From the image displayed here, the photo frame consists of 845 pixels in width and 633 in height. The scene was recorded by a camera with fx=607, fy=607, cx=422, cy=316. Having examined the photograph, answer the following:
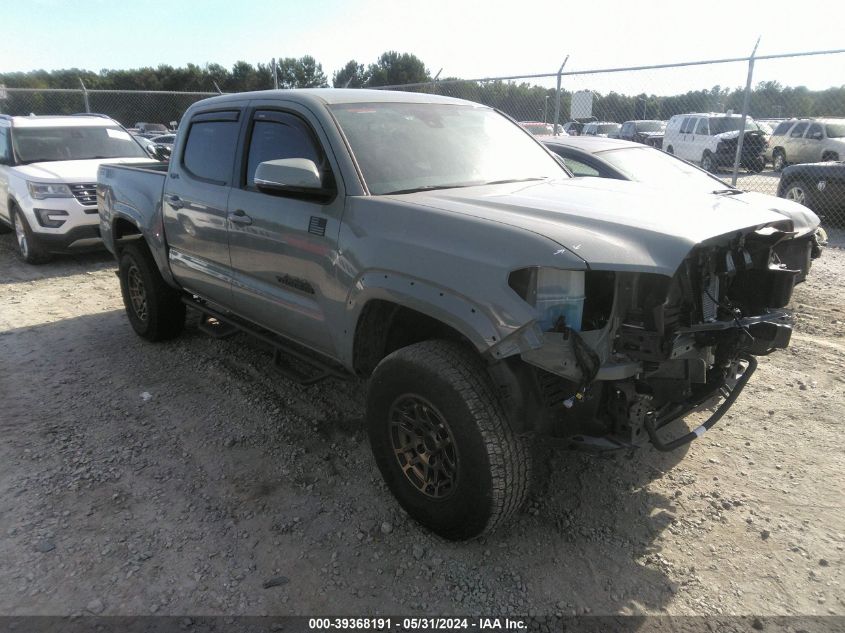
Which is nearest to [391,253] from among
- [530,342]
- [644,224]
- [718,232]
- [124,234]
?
[530,342]

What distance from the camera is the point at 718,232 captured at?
242 centimetres

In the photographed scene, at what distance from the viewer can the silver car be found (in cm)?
1703

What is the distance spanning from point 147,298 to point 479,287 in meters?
3.76

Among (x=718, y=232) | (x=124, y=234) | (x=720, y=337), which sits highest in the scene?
(x=718, y=232)

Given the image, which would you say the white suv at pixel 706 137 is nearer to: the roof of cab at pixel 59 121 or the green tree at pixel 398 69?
the roof of cab at pixel 59 121

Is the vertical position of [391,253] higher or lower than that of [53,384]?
higher

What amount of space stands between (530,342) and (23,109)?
127 ft

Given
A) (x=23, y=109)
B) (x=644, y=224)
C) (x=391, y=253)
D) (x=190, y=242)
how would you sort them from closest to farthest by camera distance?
(x=644, y=224)
(x=391, y=253)
(x=190, y=242)
(x=23, y=109)

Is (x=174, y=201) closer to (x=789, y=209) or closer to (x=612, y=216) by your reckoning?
(x=612, y=216)

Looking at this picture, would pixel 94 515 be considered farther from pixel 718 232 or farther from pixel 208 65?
pixel 208 65

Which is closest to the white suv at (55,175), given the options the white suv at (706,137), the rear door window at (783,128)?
the white suv at (706,137)

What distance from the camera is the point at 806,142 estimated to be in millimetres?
17719

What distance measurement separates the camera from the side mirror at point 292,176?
9.70 feet

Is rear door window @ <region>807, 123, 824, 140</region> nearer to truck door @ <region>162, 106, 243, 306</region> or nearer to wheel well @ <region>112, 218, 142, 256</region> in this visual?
truck door @ <region>162, 106, 243, 306</region>
